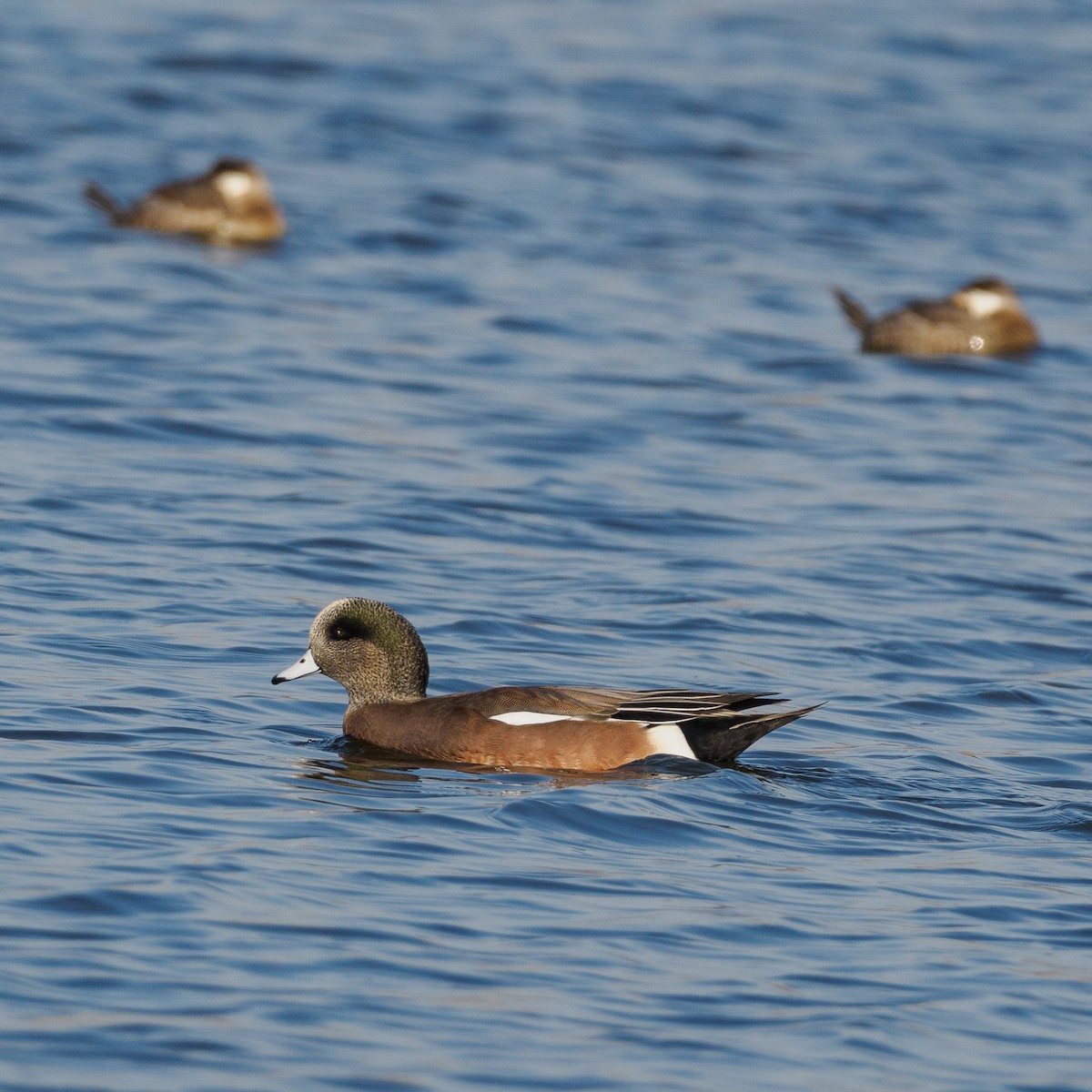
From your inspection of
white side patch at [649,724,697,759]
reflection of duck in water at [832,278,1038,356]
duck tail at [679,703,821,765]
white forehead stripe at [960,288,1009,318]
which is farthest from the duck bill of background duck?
white forehead stripe at [960,288,1009,318]

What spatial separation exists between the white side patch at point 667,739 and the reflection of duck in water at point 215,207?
44.0ft

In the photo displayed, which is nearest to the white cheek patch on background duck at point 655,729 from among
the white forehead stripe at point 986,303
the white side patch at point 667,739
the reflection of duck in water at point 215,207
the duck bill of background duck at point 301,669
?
the white side patch at point 667,739

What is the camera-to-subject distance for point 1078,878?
7738mm

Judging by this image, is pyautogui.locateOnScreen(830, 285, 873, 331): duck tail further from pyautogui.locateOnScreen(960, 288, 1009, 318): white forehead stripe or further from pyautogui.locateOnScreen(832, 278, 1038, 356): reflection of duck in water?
pyautogui.locateOnScreen(960, 288, 1009, 318): white forehead stripe

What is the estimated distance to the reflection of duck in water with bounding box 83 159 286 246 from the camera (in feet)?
70.4

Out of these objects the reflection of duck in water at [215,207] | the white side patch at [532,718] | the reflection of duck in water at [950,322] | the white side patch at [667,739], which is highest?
the reflection of duck in water at [215,207]

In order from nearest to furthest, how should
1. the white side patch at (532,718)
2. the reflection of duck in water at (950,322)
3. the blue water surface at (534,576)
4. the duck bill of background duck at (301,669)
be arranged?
1. the blue water surface at (534,576)
2. the white side patch at (532,718)
3. the duck bill of background duck at (301,669)
4. the reflection of duck in water at (950,322)

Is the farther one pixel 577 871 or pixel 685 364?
pixel 685 364

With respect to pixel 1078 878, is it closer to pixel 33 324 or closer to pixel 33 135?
pixel 33 324

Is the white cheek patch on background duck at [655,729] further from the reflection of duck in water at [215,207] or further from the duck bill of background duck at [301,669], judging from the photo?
the reflection of duck in water at [215,207]

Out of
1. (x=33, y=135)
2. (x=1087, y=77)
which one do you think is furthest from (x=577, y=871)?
(x=1087, y=77)

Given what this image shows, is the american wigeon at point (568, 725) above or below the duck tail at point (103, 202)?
below

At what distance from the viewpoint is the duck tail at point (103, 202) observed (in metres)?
21.5

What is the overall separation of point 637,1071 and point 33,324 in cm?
1289
